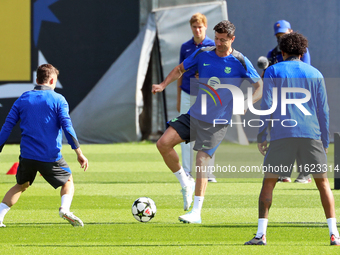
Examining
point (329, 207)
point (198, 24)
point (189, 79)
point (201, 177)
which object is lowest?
point (201, 177)

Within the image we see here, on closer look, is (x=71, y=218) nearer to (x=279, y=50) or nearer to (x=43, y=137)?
(x=43, y=137)

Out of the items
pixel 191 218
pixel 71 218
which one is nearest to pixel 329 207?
pixel 191 218

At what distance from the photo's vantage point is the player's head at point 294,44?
14.1 ft

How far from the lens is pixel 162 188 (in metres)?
7.67

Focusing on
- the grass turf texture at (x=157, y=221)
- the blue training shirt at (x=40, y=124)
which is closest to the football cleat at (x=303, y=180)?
the grass turf texture at (x=157, y=221)

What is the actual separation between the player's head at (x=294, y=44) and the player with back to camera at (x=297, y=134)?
0.11 metres

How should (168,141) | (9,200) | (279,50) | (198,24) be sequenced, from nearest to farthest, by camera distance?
(9,200) → (168,141) → (198,24) → (279,50)

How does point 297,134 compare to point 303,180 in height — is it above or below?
above

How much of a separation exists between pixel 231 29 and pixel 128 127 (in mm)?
10762

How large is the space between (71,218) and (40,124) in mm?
866

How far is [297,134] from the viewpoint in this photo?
13.6 feet

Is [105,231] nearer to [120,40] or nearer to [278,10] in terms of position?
[120,40]

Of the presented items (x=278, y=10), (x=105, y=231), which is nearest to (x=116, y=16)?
(x=278, y=10)

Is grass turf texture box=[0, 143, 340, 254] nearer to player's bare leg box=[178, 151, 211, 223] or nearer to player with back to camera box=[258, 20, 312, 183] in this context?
player's bare leg box=[178, 151, 211, 223]
